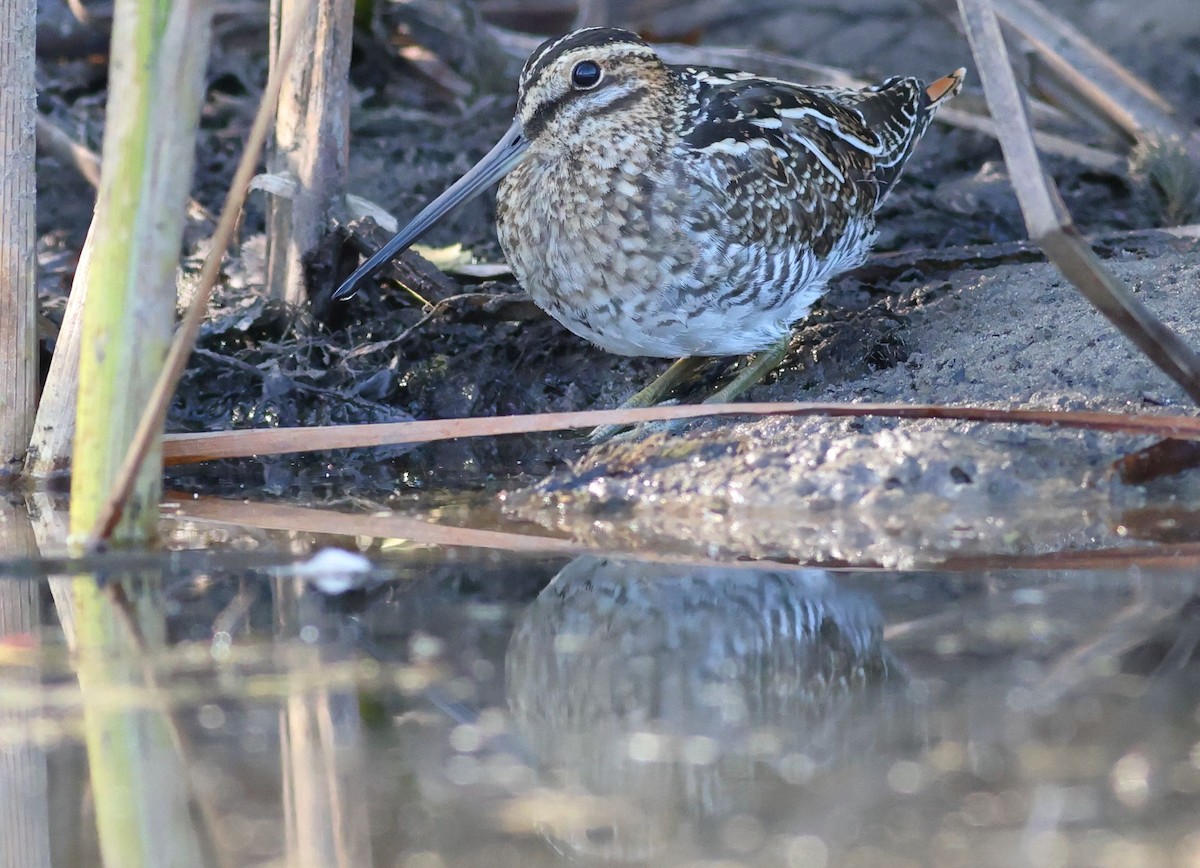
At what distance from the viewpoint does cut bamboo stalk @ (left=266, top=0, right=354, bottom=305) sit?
4438 millimetres

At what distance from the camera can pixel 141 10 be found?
9.02 feet

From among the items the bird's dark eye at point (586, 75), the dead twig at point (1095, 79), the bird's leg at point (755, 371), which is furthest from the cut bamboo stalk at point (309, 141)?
the dead twig at point (1095, 79)

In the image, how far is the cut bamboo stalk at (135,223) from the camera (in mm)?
2752

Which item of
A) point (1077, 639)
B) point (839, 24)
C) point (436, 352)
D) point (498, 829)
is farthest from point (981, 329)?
point (839, 24)

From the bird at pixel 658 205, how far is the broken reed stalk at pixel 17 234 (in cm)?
86

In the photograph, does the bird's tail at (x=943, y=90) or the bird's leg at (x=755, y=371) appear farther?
the bird's tail at (x=943, y=90)

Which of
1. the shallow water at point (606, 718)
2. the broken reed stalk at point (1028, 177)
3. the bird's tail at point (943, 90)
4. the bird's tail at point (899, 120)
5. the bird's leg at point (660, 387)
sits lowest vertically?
the shallow water at point (606, 718)

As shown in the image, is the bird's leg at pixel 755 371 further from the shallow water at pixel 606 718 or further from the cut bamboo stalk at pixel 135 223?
the cut bamboo stalk at pixel 135 223

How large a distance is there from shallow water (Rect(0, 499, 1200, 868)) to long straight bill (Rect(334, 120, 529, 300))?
1.52 metres

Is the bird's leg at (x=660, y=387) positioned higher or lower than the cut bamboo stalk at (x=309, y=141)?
lower

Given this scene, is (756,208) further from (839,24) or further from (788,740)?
(839,24)

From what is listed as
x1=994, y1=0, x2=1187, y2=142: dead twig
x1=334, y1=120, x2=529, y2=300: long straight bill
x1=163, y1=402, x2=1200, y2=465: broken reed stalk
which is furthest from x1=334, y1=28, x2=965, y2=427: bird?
x1=994, y1=0, x2=1187, y2=142: dead twig

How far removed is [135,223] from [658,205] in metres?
1.66

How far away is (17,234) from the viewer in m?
3.81
